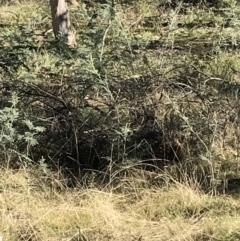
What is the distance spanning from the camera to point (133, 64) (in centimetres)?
477

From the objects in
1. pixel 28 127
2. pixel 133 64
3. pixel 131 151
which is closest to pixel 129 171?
pixel 131 151

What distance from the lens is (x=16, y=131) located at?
13.4 feet

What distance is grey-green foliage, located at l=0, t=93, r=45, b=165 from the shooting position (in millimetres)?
3973

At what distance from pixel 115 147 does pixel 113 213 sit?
2.35 ft

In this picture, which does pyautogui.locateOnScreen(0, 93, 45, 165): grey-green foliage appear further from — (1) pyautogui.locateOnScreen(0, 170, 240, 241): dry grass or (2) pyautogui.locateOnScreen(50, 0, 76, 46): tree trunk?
(2) pyautogui.locateOnScreen(50, 0, 76, 46): tree trunk

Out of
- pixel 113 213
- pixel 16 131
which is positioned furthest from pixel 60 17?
pixel 113 213

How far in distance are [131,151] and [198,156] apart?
1.60 feet

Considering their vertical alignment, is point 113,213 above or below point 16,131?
below

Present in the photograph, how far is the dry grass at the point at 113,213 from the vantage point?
3348 mm

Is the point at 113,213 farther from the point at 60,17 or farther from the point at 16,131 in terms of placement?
the point at 60,17

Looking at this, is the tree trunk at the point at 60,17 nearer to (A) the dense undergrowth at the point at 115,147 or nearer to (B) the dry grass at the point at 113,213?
(A) the dense undergrowth at the point at 115,147

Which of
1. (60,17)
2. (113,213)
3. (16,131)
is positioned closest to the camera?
(113,213)

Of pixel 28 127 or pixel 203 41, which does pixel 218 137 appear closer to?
pixel 28 127

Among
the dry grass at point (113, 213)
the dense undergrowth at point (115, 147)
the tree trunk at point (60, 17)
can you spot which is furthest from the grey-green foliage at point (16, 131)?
the tree trunk at point (60, 17)
